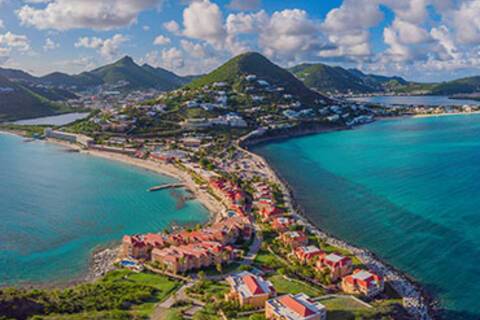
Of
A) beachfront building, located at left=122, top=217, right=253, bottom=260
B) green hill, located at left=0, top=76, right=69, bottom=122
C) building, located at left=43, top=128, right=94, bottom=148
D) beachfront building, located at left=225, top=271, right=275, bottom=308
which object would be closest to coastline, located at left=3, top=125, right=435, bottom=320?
beachfront building, located at left=122, top=217, right=253, bottom=260

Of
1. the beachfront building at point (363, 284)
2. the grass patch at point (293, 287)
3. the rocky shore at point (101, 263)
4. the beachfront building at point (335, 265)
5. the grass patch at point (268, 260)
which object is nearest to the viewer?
the grass patch at point (293, 287)

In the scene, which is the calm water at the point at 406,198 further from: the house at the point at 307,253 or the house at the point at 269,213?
the house at the point at 307,253

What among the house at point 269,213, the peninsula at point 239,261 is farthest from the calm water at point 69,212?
the house at point 269,213

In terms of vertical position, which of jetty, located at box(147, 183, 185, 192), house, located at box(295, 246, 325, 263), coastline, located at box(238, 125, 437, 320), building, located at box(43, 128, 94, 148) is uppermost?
building, located at box(43, 128, 94, 148)

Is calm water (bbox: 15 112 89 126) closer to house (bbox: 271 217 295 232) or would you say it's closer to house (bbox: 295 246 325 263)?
house (bbox: 271 217 295 232)

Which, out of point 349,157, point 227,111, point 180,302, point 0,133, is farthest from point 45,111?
point 180,302

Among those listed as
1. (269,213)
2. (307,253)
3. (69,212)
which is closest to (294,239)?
(307,253)
